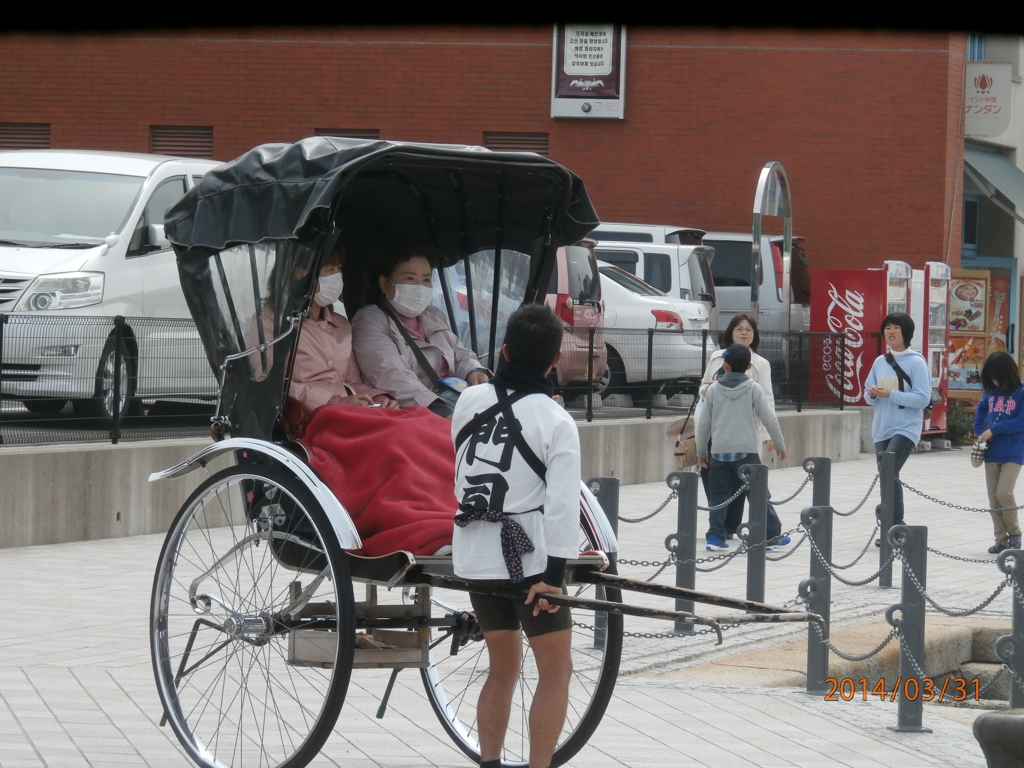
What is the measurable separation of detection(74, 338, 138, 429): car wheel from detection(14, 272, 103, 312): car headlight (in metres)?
0.89

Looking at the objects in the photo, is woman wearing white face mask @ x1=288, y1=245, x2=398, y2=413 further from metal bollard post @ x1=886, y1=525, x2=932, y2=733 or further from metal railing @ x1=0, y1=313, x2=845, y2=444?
metal railing @ x1=0, y1=313, x2=845, y2=444

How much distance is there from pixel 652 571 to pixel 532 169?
4990 millimetres

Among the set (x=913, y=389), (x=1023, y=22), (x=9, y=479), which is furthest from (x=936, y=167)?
(x=9, y=479)

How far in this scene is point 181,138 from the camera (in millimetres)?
28719

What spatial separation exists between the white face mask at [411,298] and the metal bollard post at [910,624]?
242 centimetres

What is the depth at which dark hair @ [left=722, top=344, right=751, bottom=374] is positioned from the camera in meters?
12.0

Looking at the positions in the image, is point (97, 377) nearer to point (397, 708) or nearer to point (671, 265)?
point (397, 708)

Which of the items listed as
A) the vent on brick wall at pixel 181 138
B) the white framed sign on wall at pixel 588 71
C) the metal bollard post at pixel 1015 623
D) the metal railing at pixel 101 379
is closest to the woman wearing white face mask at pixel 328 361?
the metal bollard post at pixel 1015 623

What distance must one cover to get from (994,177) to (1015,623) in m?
23.2

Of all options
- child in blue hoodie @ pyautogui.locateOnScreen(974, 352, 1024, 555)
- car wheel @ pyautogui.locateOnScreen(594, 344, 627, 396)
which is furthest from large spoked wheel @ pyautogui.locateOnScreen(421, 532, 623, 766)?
car wheel @ pyautogui.locateOnScreen(594, 344, 627, 396)

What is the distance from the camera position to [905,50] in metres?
27.3

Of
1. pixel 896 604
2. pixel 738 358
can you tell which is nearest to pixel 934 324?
pixel 738 358

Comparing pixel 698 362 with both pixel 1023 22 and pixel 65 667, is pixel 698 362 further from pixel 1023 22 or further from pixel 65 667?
pixel 1023 22
